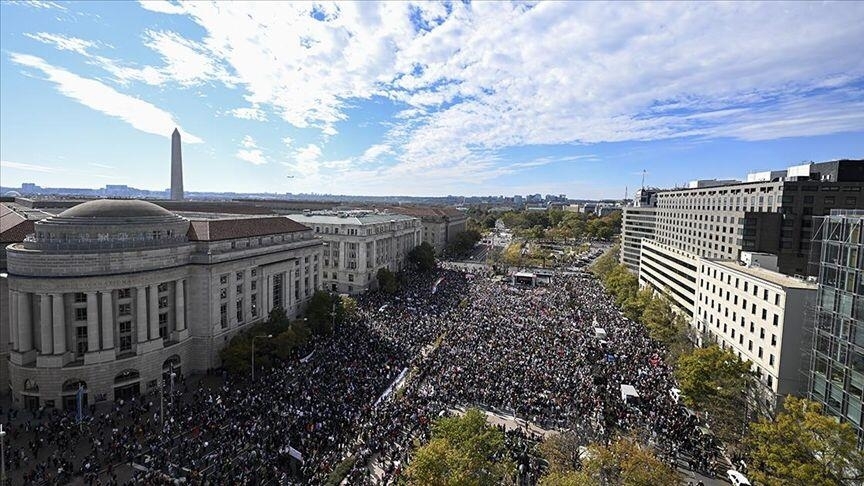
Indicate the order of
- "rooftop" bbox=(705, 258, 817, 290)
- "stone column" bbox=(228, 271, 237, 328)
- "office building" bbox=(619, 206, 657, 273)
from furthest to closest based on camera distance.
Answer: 1. "office building" bbox=(619, 206, 657, 273)
2. "stone column" bbox=(228, 271, 237, 328)
3. "rooftop" bbox=(705, 258, 817, 290)

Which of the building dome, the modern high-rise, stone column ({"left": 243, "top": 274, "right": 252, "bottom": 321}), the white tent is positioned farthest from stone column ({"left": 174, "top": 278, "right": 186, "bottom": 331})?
the modern high-rise

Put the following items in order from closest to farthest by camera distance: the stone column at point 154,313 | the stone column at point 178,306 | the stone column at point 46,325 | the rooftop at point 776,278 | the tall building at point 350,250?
1. the stone column at point 46,325
2. the rooftop at point 776,278
3. the stone column at point 154,313
4. the stone column at point 178,306
5. the tall building at point 350,250

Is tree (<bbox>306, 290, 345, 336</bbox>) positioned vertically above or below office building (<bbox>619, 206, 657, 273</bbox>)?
below

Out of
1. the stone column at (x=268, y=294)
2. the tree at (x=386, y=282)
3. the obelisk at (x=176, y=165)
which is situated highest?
the obelisk at (x=176, y=165)

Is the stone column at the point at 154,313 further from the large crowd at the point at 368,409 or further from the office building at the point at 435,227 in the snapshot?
the office building at the point at 435,227

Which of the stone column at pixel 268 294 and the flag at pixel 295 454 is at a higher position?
the stone column at pixel 268 294

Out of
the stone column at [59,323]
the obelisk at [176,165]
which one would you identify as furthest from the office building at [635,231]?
the obelisk at [176,165]

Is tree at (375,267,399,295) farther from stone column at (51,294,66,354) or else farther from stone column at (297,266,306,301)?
stone column at (51,294,66,354)

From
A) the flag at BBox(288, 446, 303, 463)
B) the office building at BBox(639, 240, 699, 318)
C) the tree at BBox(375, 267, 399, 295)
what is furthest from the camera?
the tree at BBox(375, 267, 399, 295)
